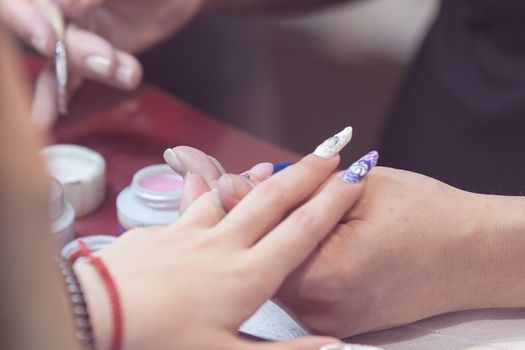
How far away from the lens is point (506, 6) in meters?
0.80

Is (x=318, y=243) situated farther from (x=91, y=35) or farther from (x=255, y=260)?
(x=91, y=35)

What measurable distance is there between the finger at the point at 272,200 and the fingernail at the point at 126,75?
319mm

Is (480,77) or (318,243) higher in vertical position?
(480,77)

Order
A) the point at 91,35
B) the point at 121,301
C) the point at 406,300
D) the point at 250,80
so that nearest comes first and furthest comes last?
the point at 121,301, the point at 406,300, the point at 91,35, the point at 250,80

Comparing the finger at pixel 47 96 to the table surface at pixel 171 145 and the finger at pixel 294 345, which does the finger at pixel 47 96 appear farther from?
the finger at pixel 294 345

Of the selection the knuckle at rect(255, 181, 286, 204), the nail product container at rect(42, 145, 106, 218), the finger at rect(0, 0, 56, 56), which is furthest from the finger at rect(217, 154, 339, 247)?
the finger at rect(0, 0, 56, 56)

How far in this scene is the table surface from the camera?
49cm

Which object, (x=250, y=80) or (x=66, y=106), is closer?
(x=66, y=106)

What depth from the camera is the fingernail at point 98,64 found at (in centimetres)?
73

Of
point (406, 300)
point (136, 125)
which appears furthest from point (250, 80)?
point (406, 300)

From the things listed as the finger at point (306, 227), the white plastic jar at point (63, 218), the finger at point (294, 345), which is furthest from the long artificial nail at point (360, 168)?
the white plastic jar at point (63, 218)

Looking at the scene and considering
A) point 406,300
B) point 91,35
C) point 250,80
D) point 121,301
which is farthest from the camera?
point 250,80

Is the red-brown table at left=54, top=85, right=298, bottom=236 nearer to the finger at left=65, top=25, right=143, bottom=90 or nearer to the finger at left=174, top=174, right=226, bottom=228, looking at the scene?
the finger at left=65, top=25, right=143, bottom=90

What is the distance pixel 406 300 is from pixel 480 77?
41 cm
